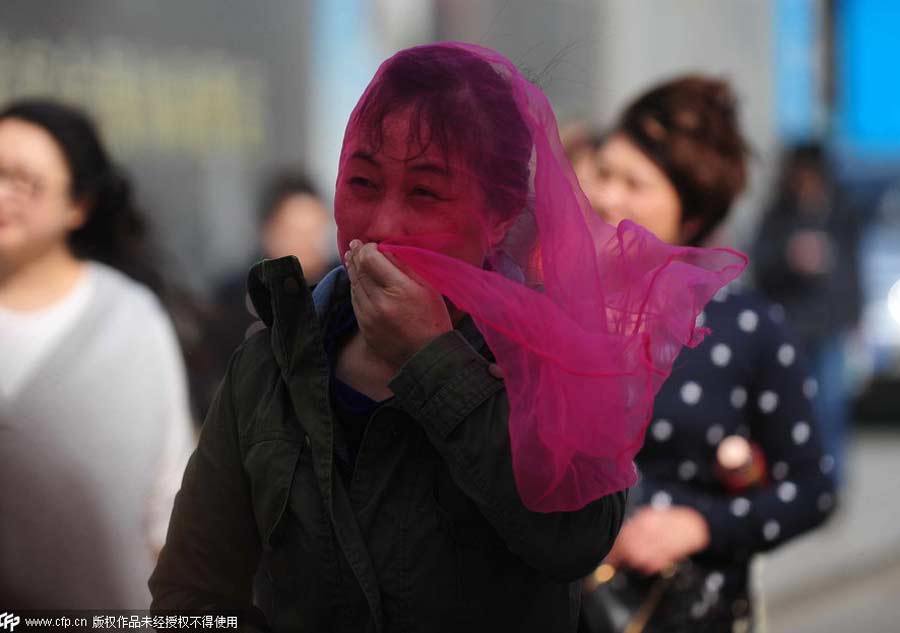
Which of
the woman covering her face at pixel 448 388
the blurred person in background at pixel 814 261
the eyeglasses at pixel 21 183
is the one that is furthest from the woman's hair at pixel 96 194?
the blurred person in background at pixel 814 261

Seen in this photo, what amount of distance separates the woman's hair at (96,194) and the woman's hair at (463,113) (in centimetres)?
170

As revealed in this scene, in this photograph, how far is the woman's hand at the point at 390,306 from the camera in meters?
1.66

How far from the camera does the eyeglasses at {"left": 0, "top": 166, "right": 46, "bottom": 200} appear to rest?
2998mm

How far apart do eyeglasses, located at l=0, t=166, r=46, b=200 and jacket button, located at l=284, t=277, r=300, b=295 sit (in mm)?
1461

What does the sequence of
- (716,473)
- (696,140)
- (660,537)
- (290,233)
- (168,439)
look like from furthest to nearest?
(290,233), (696,140), (168,439), (716,473), (660,537)

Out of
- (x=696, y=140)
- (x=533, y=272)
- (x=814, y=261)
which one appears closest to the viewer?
(x=533, y=272)

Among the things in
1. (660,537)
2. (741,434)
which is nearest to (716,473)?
(741,434)

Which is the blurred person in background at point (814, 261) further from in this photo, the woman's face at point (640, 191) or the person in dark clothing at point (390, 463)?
the person in dark clothing at point (390, 463)

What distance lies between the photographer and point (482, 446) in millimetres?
1645

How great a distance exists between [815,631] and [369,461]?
5.23 metres

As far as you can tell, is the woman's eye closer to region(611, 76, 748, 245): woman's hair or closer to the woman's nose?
the woman's nose

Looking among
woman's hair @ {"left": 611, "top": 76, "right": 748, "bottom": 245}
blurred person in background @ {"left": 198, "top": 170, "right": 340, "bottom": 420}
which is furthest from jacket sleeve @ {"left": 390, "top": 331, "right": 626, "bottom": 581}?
blurred person in background @ {"left": 198, "top": 170, "right": 340, "bottom": 420}

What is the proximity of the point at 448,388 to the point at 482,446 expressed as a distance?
0.28ft

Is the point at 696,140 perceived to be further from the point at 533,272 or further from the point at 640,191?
the point at 533,272
